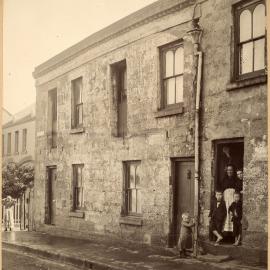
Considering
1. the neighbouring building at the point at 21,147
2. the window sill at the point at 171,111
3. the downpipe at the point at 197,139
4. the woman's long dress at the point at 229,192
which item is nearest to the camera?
the woman's long dress at the point at 229,192

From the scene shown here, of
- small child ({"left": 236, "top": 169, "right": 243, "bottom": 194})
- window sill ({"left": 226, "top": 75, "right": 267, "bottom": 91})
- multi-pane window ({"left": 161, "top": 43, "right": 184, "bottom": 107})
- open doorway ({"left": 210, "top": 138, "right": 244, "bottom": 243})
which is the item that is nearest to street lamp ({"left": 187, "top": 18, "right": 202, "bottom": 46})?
multi-pane window ({"left": 161, "top": 43, "right": 184, "bottom": 107})

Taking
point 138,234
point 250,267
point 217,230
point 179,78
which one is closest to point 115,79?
point 179,78

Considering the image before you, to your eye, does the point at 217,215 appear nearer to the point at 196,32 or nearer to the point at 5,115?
the point at 196,32

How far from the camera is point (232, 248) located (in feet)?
14.8

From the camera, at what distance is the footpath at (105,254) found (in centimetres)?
442

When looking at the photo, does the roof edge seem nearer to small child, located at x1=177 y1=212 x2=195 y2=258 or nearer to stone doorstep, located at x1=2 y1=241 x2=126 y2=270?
stone doorstep, located at x1=2 y1=241 x2=126 y2=270

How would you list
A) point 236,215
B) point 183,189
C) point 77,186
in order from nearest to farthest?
point 236,215, point 183,189, point 77,186

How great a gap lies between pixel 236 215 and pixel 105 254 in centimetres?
167

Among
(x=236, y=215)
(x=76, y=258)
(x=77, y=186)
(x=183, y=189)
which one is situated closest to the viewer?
(x=236, y=215)

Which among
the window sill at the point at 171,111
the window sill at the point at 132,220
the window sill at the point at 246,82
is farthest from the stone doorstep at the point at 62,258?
the window sill at the point at 246,82

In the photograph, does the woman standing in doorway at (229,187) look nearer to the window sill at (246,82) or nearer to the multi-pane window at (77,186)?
the window sill at (246,82)

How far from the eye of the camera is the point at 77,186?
18.9 feet

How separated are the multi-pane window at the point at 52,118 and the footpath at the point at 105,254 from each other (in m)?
1.14

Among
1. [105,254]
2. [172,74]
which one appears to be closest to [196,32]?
[172,74]
